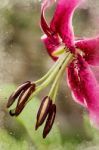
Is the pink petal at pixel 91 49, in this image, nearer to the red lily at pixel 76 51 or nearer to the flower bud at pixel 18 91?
the red lily at pixel 76 51

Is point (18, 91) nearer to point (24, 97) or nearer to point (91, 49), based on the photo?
point (24, 97)

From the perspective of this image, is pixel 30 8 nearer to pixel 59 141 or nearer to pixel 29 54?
pixel 29 54

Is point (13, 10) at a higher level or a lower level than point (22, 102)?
higher

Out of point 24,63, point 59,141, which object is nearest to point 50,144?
point 59,141

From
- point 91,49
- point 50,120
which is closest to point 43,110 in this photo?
point 50,120

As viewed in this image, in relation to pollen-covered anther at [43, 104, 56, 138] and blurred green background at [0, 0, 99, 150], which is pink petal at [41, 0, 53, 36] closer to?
blurred green background at [0, 0, 99, 150]
